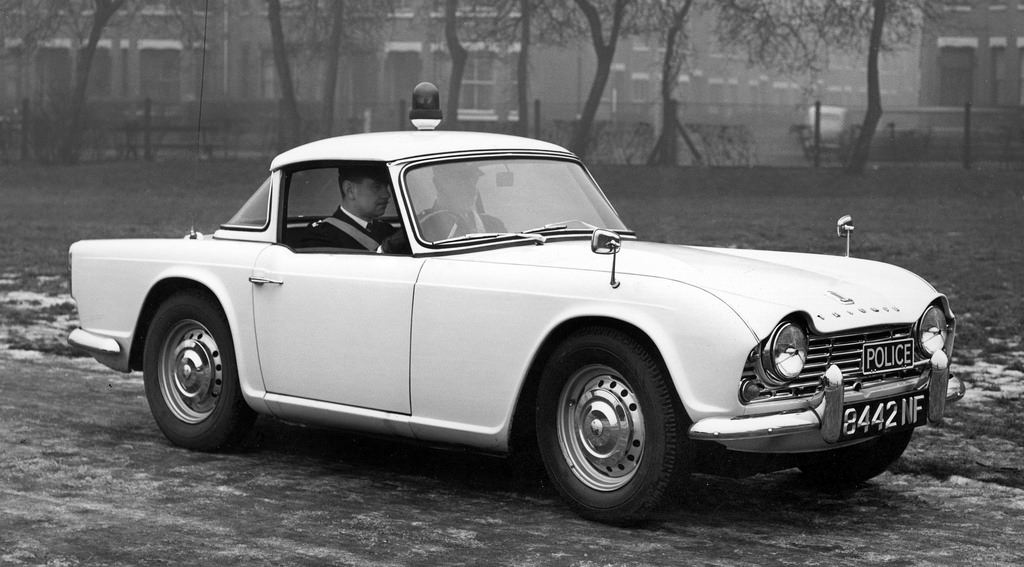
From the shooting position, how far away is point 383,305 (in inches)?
252

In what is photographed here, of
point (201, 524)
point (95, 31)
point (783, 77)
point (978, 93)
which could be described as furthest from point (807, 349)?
point (783, 77)

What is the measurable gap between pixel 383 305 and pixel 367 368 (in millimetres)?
266

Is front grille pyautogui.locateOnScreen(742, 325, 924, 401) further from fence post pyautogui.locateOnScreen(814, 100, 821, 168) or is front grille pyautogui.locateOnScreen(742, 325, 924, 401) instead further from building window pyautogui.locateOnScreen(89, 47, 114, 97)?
building window pyautogui.locateOnScreen(89, 47, 114, 97)

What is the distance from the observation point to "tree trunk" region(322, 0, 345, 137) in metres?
38.5

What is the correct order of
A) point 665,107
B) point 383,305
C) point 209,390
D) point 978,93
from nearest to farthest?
point 383,305, point 209,390, point 665,107, point 978,93

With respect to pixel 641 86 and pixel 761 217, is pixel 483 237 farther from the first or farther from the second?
pixel 641 86

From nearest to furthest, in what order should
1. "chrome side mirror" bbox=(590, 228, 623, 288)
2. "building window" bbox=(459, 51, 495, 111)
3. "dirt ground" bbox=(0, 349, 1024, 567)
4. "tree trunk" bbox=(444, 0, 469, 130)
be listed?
1. "dirt ground" bbox=(0, 349, 1024, 567)
2. "chrome side mirror" bbox=(590, 228, 623, 288)
3. "tree trunk" bbox=(444, 0, 469, 130)
4. "building window" bbox=(459, 51, 495, 111)

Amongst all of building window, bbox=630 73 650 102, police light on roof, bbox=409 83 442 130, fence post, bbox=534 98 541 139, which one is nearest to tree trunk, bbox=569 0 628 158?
fence post, bbox=534 98 541 139

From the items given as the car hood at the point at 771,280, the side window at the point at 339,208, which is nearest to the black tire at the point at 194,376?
the side window at the point at 339,208

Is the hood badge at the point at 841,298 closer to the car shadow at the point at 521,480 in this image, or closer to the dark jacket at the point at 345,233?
the car shadow at the point at 521,480

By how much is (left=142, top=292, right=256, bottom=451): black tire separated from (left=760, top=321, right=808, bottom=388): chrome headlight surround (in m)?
2.58

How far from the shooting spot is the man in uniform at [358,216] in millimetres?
6863

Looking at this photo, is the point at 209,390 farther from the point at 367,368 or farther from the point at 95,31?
the point at 95,31

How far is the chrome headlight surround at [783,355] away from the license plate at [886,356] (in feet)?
1.29
